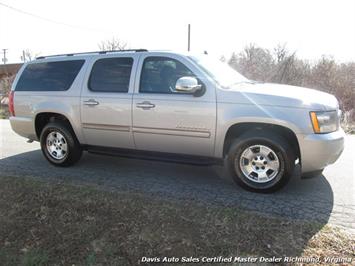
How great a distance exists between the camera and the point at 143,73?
181 inches

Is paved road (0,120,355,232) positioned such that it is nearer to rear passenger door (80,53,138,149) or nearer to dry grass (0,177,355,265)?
dry grass (0,177,355,265)

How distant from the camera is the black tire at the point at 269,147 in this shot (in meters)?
3.90

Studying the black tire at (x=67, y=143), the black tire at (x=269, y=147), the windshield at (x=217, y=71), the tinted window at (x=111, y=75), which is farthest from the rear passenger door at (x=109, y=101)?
the black tire at (x=269, y=147)

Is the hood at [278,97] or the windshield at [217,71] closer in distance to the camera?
the hood at [278,97]

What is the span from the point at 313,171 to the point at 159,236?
222 cm

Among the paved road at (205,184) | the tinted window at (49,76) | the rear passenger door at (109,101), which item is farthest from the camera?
the tinted window at (49,76)

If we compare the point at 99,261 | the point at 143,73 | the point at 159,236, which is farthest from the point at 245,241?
the point at 143,73

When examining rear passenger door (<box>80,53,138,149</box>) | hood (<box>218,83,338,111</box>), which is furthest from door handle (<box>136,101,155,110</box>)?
hood (<box>218,83,338,111</box>)

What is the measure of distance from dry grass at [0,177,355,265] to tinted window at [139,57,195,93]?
A: 1.65 m

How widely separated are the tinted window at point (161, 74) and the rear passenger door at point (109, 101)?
22 cm

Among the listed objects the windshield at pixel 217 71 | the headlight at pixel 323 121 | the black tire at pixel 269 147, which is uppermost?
the windshield at pixel 217 71

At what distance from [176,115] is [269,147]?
1.36 m

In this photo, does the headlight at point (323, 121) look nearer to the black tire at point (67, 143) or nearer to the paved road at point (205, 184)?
the paved road at point (205, 184)

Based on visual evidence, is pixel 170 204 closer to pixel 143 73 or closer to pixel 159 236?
pixel 159 236
